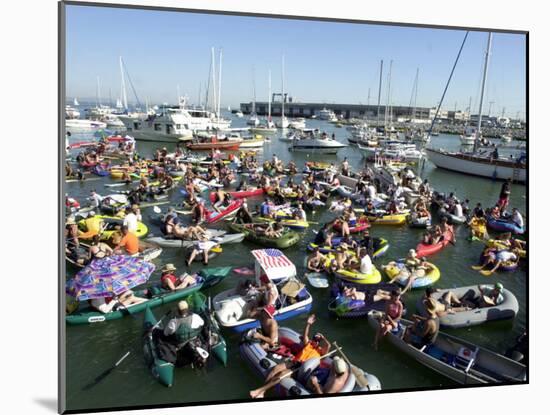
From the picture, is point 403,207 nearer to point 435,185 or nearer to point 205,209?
point 205,209

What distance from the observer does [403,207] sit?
57.3 feet

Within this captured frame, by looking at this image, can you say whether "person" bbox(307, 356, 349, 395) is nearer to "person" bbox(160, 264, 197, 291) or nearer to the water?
the water

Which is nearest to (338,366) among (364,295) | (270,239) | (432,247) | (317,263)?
(364,295)

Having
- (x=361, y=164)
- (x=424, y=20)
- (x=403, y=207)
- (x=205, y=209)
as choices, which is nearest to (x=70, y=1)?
(x=424, y=20)

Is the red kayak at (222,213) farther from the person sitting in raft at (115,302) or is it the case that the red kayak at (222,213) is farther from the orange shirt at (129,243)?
the person sitting in raft at (115,302)

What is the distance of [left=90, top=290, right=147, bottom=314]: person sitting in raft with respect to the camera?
9148 mm

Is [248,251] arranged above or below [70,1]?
below

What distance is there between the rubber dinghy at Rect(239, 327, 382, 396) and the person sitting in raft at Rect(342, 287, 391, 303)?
200cm

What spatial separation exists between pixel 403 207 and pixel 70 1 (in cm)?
1422

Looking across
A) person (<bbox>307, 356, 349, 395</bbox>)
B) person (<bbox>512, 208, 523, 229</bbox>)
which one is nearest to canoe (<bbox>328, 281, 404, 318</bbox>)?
person (<bbox>307, 356, 349, 395</bbox>)

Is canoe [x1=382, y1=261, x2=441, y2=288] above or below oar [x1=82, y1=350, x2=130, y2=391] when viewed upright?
above

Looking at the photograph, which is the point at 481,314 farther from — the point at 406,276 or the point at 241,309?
the point at 241,309

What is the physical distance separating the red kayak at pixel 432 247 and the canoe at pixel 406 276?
1.83m

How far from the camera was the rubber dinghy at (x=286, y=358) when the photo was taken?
7055mm
